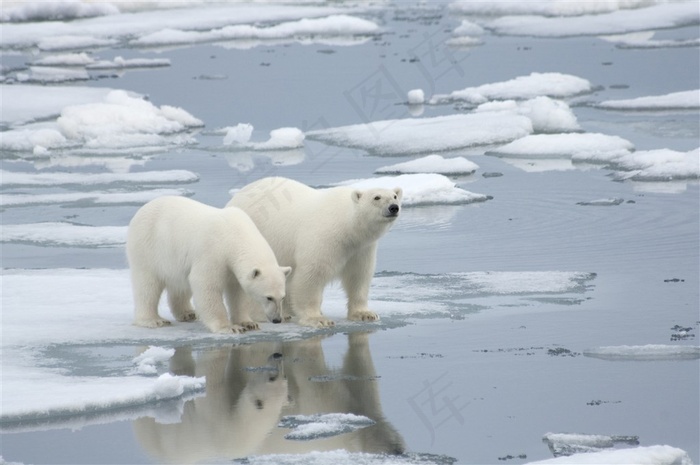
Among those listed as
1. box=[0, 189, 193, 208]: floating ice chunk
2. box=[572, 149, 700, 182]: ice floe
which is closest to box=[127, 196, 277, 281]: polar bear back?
box=[0, 189, 193, 208]: floating ice chunk

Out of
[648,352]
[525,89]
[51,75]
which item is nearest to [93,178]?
[525,89]

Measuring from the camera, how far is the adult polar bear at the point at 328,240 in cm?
635

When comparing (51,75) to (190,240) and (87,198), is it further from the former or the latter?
(190,240)

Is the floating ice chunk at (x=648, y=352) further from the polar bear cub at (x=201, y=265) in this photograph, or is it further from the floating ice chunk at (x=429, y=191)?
the floating ice chunk at (x=429, y=191)

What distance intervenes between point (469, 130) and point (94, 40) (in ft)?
42.6

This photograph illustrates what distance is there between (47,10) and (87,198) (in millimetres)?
17767

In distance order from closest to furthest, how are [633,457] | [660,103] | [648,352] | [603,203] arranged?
[633,457] → [648,352] → [603,203] → [660,103]

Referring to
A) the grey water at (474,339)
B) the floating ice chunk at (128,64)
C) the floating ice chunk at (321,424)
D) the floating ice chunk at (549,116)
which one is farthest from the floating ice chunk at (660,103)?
the floating ice chunk at (321,424)

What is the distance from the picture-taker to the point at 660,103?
15.4m

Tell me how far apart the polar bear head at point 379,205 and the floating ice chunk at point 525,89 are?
1009cm

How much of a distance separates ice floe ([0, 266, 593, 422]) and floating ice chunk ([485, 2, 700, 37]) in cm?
1732

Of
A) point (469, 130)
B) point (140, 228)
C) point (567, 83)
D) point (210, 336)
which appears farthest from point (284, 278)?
point (567, 83)

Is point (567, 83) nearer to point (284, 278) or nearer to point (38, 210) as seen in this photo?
point (38, 210)

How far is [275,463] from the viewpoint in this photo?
4.23 metres
